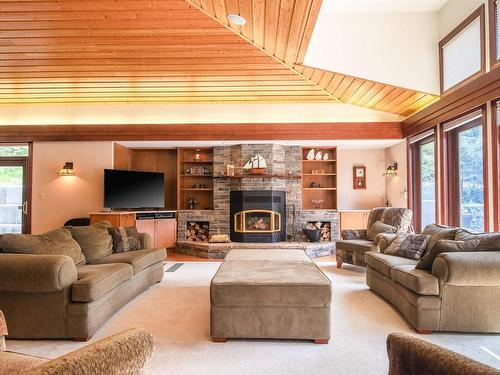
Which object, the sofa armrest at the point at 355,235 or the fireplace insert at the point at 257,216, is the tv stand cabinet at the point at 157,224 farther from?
the sofa armrest at the point at 355,235

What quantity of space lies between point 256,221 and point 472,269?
15.0 feet

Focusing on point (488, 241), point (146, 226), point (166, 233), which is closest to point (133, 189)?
point (146, 226)

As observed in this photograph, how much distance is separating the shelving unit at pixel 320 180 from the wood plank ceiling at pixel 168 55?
57.7 inches

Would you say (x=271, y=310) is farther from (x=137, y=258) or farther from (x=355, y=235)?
(x=355, y=235)

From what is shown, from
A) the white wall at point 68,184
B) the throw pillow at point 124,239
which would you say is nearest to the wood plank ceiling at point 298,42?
the throw pillow at point 124,239

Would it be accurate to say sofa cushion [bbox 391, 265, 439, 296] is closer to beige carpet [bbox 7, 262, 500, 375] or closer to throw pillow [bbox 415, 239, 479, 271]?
throw pillow [bbox 415, 239, 479, 271]

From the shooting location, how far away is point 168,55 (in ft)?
16.5

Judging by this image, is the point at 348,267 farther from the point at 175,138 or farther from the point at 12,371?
the point at 12,371

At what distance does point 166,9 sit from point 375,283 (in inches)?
171

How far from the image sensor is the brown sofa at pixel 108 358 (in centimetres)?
80

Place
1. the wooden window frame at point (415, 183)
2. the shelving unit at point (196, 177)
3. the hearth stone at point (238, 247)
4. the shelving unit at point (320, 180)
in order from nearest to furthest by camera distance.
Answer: the wooden window frame at point (415, 183) → the hearth stone at point (238, 247) → the shelving unit at point (196, 177) → the shelving unit at point (320, 180)

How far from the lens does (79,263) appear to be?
3438 mm

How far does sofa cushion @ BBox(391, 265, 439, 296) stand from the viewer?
8.98 feet

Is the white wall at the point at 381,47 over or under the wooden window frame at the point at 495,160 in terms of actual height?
over
